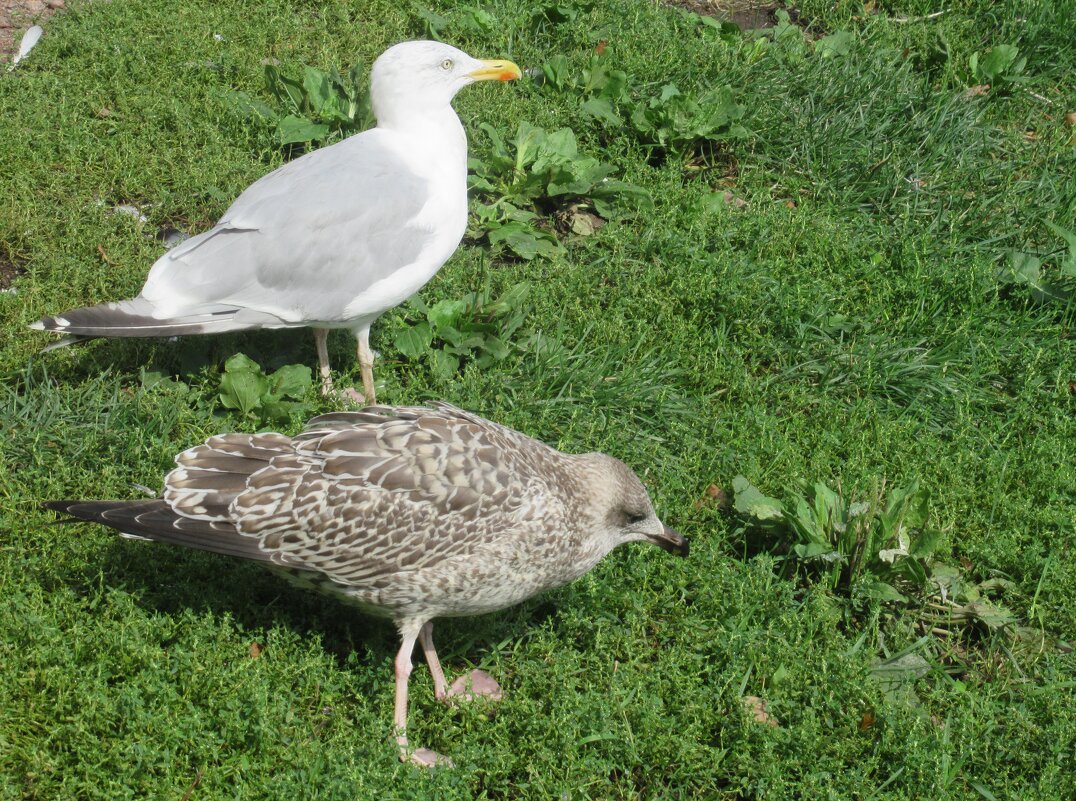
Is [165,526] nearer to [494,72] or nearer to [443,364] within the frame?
[443,364]

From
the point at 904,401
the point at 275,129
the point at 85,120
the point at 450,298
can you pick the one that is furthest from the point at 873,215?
the point at 85,120

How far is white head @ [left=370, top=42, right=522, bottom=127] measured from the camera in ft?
17.9

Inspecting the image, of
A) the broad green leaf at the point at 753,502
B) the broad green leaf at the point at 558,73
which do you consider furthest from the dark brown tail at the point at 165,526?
the broad green leaf at the point at 558,73

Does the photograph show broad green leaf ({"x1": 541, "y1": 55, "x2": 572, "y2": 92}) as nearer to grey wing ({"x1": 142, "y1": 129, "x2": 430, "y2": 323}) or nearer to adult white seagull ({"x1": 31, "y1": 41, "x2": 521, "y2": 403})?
adult white seagull ({"x1": 31, "y1": 41, "x2": 521, "y2": 403})

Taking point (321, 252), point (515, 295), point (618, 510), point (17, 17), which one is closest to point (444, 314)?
point (515, 295)

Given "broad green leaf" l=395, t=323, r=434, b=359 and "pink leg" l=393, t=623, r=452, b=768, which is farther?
"broad green leaf" l=395, t=323, r=434, b=359

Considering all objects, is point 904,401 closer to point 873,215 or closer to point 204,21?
point 873,215

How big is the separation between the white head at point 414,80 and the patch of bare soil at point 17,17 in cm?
313

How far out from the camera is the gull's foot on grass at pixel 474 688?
4.14 meters

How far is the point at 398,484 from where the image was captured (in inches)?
158

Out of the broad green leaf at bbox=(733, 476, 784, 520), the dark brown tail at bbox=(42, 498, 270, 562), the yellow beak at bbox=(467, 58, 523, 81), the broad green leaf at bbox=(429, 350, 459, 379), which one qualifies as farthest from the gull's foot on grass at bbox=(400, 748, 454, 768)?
the yellow beak at bbox=(467, 58, 523, 81)

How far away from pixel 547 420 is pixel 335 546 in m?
1.56

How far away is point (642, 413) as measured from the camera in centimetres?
549

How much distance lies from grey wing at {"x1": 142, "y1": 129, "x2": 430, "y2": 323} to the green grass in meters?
0.43
